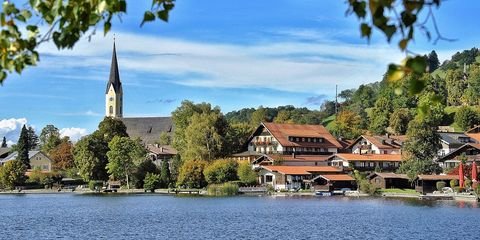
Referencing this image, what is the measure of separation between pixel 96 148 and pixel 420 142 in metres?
39.2

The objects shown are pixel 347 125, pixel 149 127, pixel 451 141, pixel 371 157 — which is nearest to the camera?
pixel 371 157

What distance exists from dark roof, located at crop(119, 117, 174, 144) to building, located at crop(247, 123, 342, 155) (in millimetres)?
34505

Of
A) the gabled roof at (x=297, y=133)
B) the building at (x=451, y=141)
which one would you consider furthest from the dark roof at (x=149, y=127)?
the building at (x=451, y=141)

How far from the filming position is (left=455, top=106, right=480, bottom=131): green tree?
Answer: 339ft

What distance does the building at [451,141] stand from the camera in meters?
82.8

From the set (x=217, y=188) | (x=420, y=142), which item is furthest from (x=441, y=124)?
(x=217, y=188)

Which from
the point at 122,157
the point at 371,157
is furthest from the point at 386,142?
the point at 122,157

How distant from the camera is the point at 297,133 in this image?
92.3 metres

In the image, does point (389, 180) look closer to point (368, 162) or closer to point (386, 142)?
point (368, 162)

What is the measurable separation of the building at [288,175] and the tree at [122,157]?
1519 centimetres

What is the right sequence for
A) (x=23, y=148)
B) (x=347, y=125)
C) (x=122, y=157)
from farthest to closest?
(x=347, y=125) < (x=23, y=148) < (x=122, y=157)

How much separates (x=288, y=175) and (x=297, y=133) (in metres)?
17.0

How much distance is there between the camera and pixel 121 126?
92688 millimetres

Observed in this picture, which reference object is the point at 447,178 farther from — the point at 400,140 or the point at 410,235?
the point at 410,235
